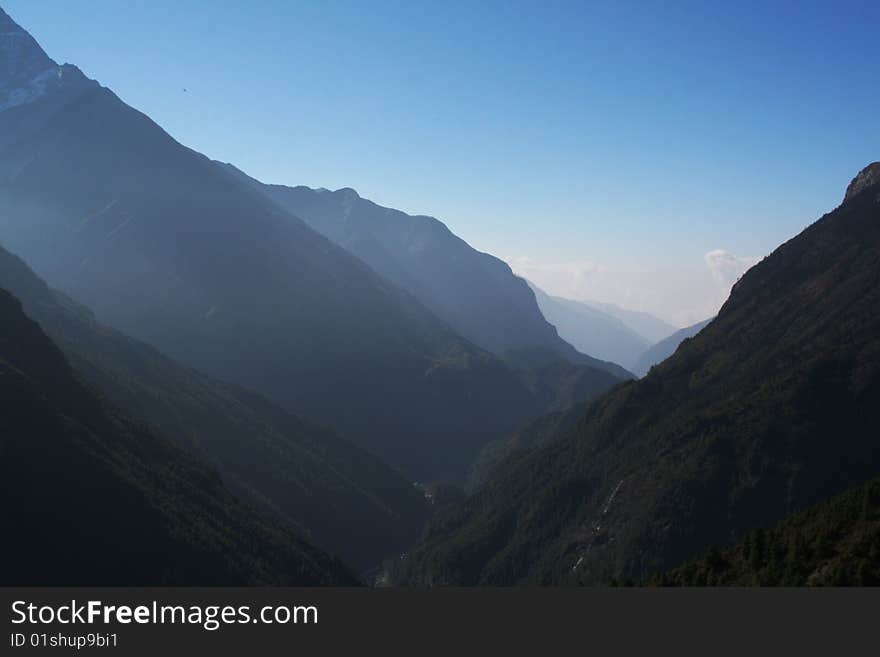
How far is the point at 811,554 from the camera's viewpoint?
212ft

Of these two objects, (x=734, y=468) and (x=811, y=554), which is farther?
(x=734, y=468)

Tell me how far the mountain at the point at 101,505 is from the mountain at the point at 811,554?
90.2m

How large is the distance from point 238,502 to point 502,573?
73.9 meters

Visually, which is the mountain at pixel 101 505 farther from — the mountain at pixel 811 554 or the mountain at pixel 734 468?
the mountain at pixel 811 554

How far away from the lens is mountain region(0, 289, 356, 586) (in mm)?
113938

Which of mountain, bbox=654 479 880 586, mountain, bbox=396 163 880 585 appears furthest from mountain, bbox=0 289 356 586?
mountain, bbox=654 479 880 586

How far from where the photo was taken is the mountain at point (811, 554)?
56156 millimetres

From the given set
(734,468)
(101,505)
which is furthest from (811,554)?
(101,505)

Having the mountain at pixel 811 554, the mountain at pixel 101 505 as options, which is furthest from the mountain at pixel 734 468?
the mountain at pixel 811 554

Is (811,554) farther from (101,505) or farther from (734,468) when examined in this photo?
A: (101,505)

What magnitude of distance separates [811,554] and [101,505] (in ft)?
382

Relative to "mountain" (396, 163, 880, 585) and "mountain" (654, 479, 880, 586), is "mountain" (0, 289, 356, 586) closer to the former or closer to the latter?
"mountain" (396, 163, 880, 585)

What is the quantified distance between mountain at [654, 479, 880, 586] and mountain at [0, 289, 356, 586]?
90.2m

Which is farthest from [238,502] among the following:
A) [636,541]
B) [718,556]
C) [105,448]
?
[718,556]
